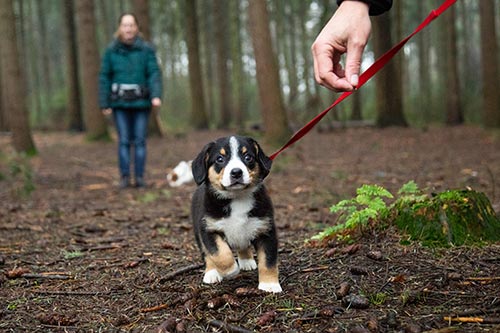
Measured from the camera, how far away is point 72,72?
76.8ft

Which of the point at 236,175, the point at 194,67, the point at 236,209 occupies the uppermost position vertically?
the point at 194,67

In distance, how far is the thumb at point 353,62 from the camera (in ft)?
8.81

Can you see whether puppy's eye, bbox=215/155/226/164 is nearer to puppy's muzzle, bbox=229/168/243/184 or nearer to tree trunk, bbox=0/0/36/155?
puppy's muzzle, bbox=229/168/243/184

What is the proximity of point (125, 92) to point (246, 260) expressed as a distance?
214 inches

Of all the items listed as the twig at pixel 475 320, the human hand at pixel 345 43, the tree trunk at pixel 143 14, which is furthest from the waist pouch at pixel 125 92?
the tree trunk at pixel 143 14

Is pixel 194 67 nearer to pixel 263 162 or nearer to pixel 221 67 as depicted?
pixel 221 67

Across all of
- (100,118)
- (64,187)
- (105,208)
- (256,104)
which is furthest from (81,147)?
(256,104)

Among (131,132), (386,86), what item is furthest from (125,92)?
(386,86)

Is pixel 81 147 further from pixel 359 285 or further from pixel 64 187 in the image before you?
pixel 359 285

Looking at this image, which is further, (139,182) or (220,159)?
(139,182)

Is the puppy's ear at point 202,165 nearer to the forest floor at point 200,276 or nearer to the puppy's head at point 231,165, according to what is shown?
the puppy's head at point 231,165

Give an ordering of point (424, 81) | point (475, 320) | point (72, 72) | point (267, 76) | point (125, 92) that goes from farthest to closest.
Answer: point (424, 81), point (72, 72), point (267, 76), point (125, 92), point (475, 320)

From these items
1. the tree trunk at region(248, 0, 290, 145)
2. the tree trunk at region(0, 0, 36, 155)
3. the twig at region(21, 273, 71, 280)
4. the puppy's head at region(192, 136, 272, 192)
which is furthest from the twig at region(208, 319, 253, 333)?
the tree trunk at region(0, 0, 36, 155)

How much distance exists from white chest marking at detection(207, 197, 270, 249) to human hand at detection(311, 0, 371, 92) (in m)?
1.22
